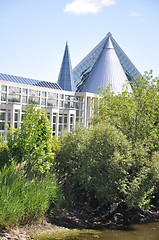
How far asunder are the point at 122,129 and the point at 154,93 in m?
2.70

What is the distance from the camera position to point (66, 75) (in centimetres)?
7256

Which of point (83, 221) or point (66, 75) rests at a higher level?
point (66, 75)

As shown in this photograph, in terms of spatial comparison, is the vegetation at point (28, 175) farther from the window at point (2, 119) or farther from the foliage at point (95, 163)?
the window at point (2, 119)

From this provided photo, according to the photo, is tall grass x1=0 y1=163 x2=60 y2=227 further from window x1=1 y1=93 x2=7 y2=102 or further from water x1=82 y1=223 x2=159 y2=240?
window x1=1 y1=93 x2=7 y2=102

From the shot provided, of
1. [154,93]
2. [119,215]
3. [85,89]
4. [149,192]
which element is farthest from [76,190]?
[85,89]

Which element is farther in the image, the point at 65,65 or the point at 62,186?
the point at 65,65

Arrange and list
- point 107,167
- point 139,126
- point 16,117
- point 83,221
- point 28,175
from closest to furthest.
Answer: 1. point 28,175
2. point 83,221
3. point 107,167
4. point 139,126
5. point 16,117

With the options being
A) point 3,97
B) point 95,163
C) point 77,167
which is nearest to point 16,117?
point 3,97

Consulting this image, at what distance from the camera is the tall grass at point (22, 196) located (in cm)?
1438

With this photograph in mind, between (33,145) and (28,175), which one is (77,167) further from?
(28,175)

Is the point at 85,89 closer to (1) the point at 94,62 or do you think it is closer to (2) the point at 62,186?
(1) the point at 94,62

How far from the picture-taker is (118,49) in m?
83.1

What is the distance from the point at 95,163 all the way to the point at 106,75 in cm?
5300

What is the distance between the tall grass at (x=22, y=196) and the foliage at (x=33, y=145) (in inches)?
26.9
